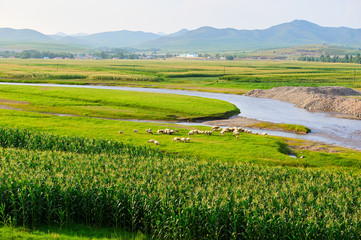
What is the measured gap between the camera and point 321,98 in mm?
A: 89312

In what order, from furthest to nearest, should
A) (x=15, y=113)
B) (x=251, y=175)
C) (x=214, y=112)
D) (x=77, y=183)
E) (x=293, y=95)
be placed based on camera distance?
(x=293, y=95) → (x=214, y=112) → (x=15, y=113) → (x=251, y=175) → (x=77, y=183)

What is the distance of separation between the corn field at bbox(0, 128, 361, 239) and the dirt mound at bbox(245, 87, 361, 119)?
54816 millimetres

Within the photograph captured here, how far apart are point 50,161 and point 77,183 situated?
26.1 feet

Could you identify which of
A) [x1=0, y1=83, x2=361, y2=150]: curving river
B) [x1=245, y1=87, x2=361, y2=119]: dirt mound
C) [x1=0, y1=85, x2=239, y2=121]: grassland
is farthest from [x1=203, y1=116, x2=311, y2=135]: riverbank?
[x1=245, y1=87, x2=361, y2=119]: dirt mound

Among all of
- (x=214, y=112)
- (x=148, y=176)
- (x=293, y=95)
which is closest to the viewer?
(x=148, y=176)

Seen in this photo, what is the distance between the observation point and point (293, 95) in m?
98.9

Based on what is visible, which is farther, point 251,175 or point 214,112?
point 214,112

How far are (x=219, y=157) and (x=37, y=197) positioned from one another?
20.4 m

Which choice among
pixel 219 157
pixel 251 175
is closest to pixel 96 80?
pixel 219 157

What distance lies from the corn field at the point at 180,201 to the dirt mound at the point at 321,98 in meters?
54.8

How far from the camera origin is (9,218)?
69.1 ft

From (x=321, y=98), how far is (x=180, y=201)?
2993 inches

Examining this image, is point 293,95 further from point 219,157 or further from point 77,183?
point 77,183

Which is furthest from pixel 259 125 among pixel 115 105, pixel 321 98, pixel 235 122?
pixel 321 98
